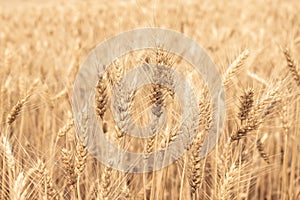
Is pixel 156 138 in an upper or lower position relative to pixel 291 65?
lower

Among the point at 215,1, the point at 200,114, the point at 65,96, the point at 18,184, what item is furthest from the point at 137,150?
the point at 215,1

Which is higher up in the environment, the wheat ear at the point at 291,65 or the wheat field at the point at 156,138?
the wheat ear at the point at 291,65

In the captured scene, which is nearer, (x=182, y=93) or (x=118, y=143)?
(x=118, y=143)

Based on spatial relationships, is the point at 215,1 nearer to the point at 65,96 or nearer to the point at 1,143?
the point at 65,96

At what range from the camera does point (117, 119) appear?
3.51 feet

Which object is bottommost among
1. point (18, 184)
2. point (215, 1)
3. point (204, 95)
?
point (18, 184)

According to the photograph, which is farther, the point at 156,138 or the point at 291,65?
the point at 291,65

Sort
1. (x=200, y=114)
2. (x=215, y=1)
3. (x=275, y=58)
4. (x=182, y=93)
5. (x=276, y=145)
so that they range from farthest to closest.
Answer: (x=215, y=1) < (x=275, y=58) < (x=276, y=145) < (x=182, y=93) < (x=200, y=114)

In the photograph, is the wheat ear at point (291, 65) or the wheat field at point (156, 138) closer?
the wheat field at point (156, 138)

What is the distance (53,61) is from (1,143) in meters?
1.77

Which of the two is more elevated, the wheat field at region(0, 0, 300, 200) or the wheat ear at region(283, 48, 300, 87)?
the wheat ear at region(283, 48, 300, 87)

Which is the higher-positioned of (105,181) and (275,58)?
(275,58)

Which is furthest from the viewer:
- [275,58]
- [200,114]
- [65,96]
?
[275,58]

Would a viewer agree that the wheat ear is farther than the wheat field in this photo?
Yes
